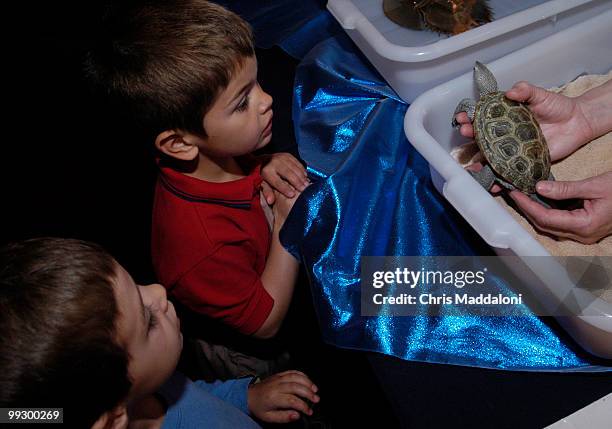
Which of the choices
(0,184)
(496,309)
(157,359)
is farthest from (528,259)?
(0,184)

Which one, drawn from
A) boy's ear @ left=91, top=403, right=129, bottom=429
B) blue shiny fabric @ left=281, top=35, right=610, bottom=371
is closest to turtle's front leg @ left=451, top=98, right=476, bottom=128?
blue shiny fabric @ left=281, top=35, right=610, bottom=371

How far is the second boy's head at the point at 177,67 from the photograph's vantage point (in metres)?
0.73

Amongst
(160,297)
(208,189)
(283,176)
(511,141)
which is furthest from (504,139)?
(160,297)

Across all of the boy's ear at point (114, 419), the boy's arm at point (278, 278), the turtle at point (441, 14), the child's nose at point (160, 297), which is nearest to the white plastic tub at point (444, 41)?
the turtle at point (441, 14)

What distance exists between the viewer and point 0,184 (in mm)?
1519

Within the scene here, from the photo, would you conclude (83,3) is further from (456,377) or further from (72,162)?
(456,377)

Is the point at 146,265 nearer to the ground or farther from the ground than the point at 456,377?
nearer to the ground

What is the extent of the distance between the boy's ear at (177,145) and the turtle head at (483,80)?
454mm

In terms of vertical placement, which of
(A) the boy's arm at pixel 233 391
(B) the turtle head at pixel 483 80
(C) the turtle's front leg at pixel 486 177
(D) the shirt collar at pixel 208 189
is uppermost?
(B) the turtle head at pixel 483 80

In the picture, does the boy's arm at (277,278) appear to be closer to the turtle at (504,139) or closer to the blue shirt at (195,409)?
the blue shirt at (195,409)

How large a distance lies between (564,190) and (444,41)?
30 cm

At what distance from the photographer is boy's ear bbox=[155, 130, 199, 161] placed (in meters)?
0.78

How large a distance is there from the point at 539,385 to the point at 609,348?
0.10 metres

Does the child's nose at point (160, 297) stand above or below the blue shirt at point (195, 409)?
above
